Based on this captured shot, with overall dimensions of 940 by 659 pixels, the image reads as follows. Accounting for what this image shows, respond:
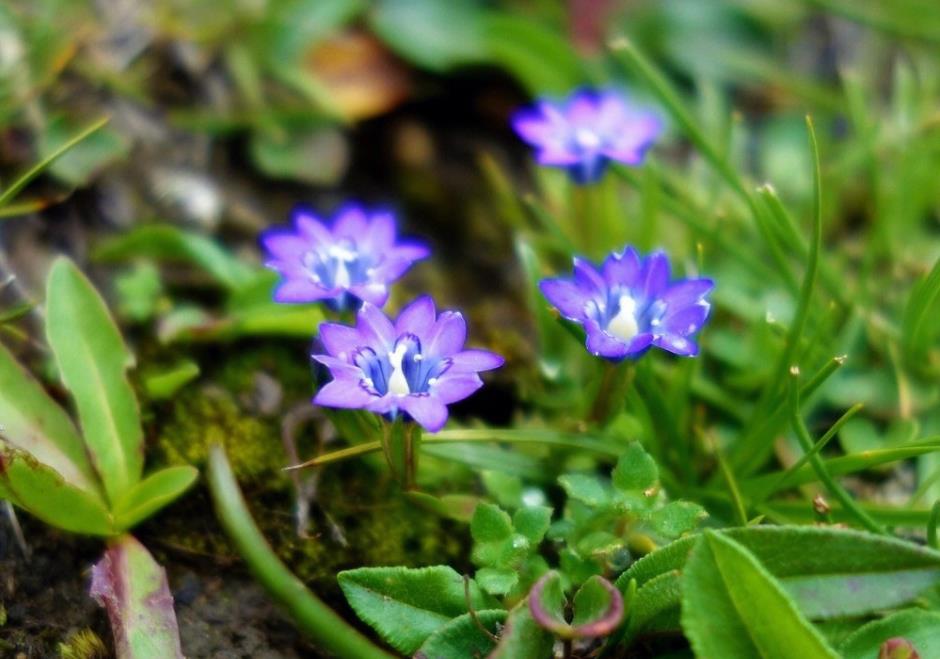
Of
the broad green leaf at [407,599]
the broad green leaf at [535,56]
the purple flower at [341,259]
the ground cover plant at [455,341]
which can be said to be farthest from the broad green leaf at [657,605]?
the broad green leaf at [535,56]

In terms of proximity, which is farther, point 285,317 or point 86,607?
point 285,317

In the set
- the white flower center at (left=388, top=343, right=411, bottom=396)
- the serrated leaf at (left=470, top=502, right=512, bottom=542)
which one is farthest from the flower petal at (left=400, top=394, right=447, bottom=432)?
the serrated leaf at (left=470, top=502, right=512, bottom=542)

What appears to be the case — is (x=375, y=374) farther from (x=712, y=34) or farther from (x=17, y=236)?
(x=712, y=34)

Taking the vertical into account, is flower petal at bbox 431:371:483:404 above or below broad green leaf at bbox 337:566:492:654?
above

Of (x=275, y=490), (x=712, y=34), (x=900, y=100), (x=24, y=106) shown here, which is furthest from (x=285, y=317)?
(x=712, y=34)

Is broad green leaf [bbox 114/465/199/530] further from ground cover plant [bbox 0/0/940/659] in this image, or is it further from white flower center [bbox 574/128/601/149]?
white flower center [bbox 574/128/601/149]

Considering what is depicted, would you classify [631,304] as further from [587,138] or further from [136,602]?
[136,602]

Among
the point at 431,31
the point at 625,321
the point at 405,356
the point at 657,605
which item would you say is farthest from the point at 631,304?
the point at 431,31
